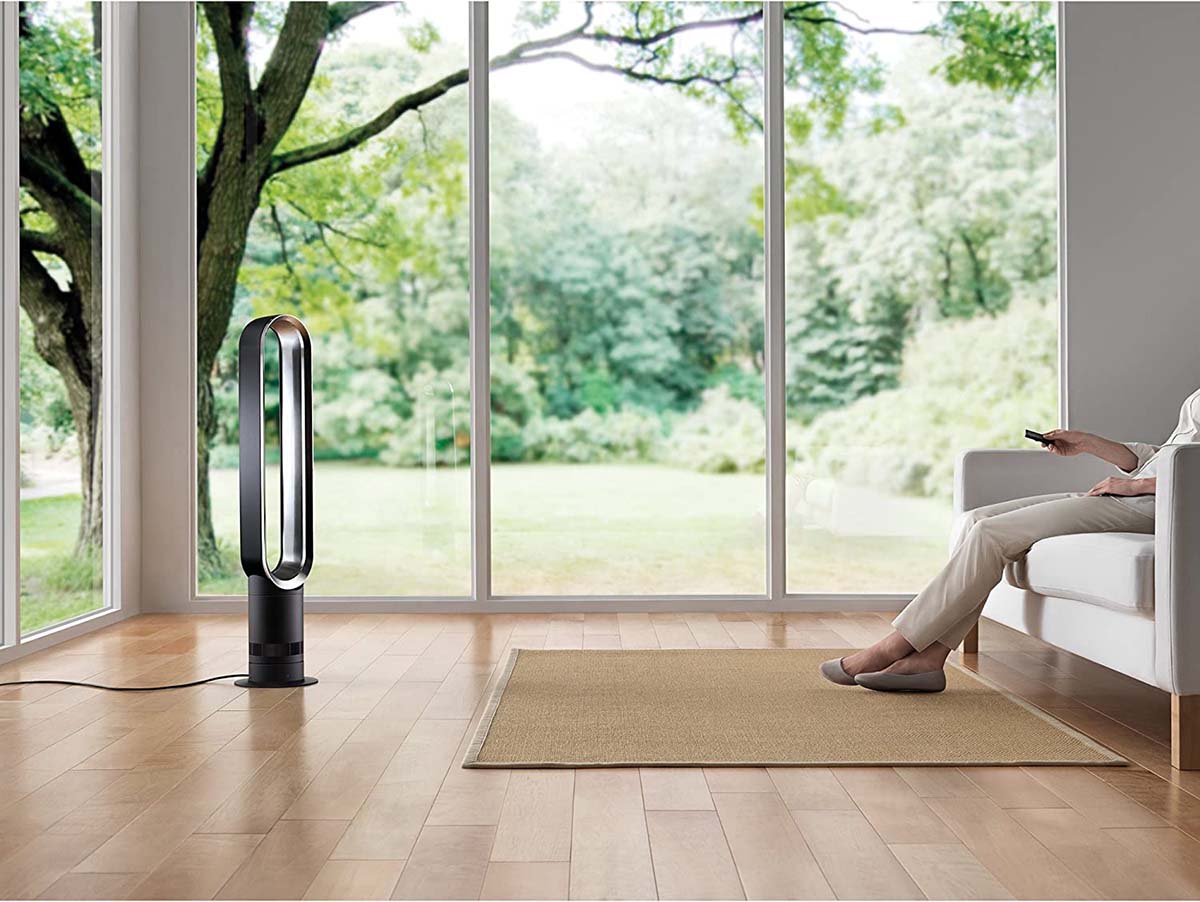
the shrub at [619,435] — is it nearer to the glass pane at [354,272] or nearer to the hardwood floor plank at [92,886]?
the glass pane at [354,272]

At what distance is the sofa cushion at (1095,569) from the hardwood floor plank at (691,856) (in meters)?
1.20

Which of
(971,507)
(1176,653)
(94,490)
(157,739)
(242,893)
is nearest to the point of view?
(242,893)

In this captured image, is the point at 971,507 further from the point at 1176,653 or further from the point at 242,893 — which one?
the point at 242,893

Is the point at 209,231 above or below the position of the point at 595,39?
below

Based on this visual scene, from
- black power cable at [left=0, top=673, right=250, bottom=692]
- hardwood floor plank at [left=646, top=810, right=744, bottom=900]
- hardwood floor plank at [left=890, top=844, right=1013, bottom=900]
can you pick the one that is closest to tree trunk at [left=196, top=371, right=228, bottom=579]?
black power cable at [left=0, top=673, right=250, bottom=692]

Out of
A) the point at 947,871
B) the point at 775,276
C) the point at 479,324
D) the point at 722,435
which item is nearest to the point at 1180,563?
the point at 947,871

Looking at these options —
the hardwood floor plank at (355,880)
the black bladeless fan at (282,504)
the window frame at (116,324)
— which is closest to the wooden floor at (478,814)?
the hardwood floor plank at (355,880)

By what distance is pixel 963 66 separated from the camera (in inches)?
208

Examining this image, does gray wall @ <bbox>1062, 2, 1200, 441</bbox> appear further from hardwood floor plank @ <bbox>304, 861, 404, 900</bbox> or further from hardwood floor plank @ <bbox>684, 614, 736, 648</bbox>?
hardwood floor plank @ <bbox>304, 861, 404, 900</bbox>

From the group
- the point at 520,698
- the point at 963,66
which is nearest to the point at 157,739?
the point at 520,698

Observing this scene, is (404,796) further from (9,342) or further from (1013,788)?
(9,342)

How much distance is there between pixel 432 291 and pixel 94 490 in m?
1.55

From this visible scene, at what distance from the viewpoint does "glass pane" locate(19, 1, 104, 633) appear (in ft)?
14.6

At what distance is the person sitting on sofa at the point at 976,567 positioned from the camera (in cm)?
339
